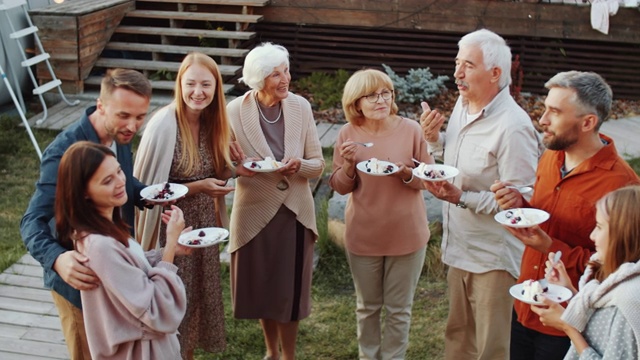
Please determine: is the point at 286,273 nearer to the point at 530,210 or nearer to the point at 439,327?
the point at 439,327

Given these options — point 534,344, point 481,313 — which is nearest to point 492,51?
point 481,313

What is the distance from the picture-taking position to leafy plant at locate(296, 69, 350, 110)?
10180 mm

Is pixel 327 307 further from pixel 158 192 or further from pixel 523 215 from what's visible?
pixel 523 215

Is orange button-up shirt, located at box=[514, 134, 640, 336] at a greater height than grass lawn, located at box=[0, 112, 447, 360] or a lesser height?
greater

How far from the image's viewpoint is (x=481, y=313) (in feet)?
14.6

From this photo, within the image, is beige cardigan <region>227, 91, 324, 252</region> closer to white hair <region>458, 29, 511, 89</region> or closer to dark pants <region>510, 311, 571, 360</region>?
white hair <region>458, 29, 511, 89</region>

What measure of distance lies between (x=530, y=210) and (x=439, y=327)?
2262 millimetres

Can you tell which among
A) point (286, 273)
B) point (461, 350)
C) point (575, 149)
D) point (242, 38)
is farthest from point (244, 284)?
point (242, 38)

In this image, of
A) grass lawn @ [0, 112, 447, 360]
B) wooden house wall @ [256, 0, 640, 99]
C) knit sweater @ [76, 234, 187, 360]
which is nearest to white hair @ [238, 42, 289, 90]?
Answer: knit sweater @ [76, 234, 187, 360]

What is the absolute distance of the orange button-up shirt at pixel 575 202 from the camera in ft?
12.0

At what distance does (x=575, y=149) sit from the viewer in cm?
373

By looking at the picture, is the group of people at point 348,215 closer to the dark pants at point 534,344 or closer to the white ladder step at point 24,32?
the dark pants at point 534,344

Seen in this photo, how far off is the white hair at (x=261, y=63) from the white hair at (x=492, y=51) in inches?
44.5

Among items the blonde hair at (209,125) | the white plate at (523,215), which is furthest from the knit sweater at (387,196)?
the white plate at (523,215)
